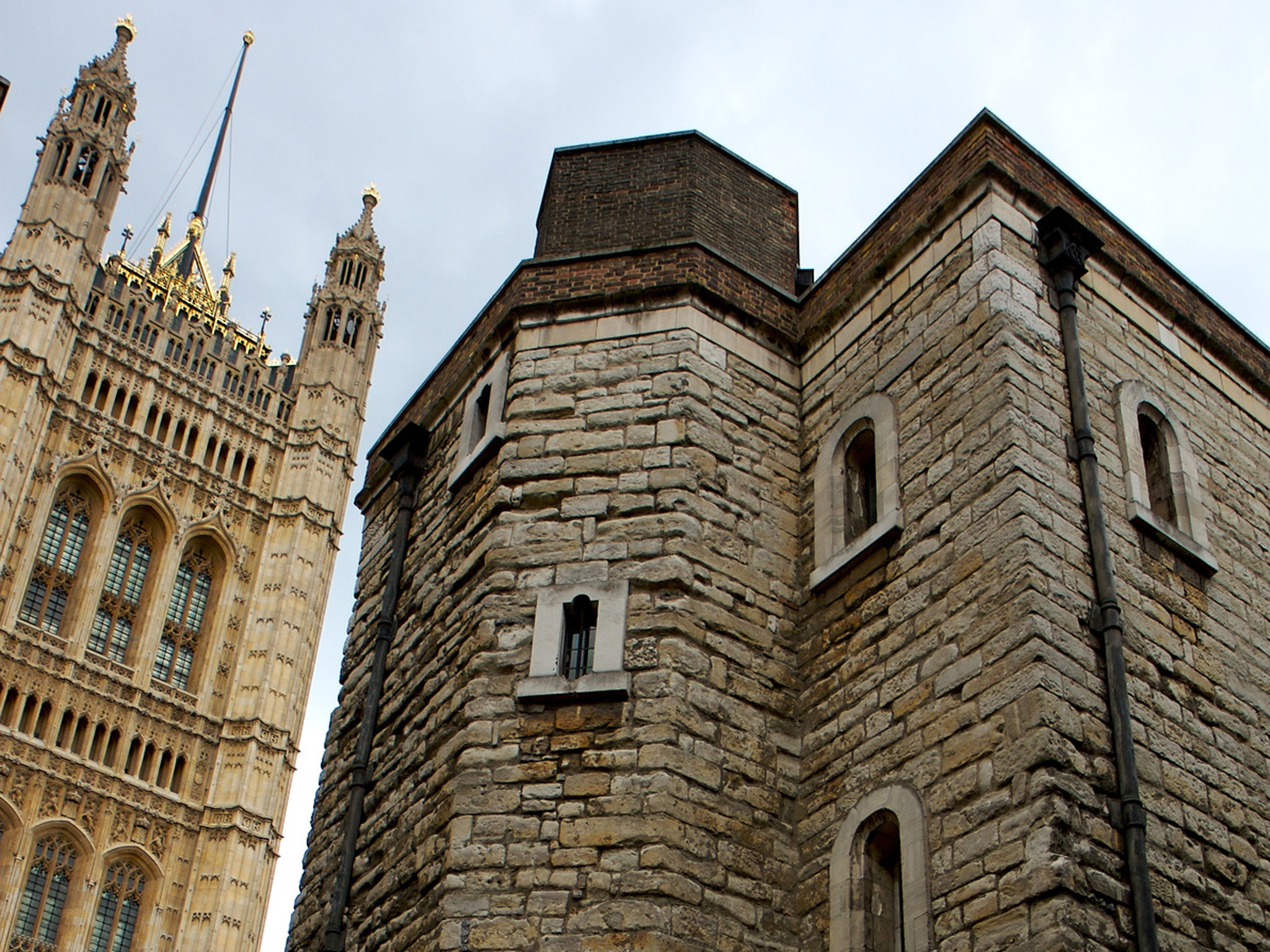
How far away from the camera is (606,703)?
26.9 ft

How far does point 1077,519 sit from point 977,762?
5.32 feet

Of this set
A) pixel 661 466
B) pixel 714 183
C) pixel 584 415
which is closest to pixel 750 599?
pixel 661 466

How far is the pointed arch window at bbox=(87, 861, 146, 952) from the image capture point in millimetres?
48000

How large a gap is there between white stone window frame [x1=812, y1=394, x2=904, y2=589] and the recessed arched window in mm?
55151

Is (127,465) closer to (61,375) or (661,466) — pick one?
(61,375)

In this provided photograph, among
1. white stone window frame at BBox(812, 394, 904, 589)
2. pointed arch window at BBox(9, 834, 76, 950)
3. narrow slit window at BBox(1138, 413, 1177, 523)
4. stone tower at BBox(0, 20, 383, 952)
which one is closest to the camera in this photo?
white stone window frame at BBox(812, 394, 904, 589)

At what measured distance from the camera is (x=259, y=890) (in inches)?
2009

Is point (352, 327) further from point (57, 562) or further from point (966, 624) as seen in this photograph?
point (966, 624)

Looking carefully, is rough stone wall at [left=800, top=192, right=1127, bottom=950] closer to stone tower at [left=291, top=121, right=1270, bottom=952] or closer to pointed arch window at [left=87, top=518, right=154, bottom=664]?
stone tower at [left=291, top=121, right=1270, bottom=952]

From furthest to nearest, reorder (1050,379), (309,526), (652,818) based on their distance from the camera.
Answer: (309,526)
(1050,379)
(652,818)

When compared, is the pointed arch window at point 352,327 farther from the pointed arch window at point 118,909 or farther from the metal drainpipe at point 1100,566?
the metal drainpipe at point 1100,566

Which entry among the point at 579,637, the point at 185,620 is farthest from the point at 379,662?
the point at 185,620

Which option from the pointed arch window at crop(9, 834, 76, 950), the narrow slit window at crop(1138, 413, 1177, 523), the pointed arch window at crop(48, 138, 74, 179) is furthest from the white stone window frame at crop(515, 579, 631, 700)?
the pointed arch window at crop(48, 138, 74, 179)

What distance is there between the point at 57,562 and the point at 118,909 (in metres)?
12.9
